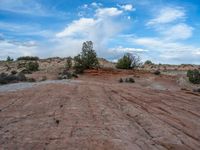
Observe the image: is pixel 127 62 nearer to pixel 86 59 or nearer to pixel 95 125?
pixel 86 59

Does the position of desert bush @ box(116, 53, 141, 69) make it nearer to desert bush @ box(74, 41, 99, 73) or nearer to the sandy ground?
desert bush @ box(74, 41, 99, 73)

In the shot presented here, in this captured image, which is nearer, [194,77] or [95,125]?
[95,125]

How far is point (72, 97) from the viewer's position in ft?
72.5

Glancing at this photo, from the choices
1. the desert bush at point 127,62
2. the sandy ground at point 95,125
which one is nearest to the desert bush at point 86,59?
the desert bush at point 127,62

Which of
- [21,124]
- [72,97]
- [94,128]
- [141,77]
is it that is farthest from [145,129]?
[141,77]

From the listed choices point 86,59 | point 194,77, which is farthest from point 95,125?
point 86,59

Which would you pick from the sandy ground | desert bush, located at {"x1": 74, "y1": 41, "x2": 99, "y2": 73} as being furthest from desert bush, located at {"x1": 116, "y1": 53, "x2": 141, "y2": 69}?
the sandy ground

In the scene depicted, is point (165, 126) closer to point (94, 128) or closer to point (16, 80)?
point (94, 128)

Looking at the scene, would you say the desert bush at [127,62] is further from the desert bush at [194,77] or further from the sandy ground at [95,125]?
the sandy ground at [95,125]

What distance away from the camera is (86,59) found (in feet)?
187

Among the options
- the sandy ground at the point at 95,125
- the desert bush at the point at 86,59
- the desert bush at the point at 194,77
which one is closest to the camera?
the sandy ground at the point at 95,125

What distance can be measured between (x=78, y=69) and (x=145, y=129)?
4000 centimetres

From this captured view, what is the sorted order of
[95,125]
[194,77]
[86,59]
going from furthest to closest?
[86,59] < [194,77] < [95,125]

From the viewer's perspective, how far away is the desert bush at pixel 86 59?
56.2m
